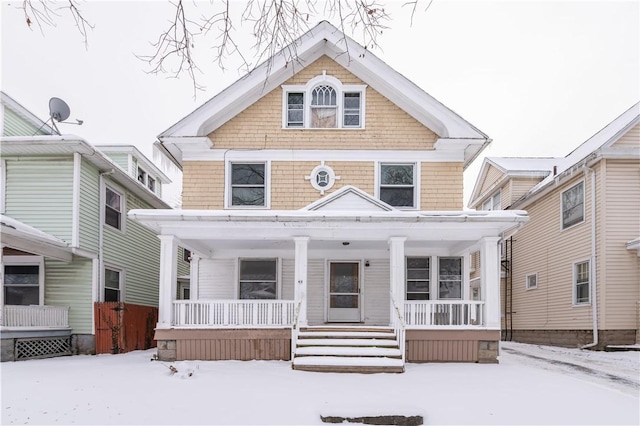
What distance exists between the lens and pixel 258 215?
1049cm

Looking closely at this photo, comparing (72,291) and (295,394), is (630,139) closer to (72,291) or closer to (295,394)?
(295,394)

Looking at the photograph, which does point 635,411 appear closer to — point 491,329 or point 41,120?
point 491,329

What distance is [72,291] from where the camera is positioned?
508 inches

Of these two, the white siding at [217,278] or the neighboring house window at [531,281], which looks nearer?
the white siding at [217,278]

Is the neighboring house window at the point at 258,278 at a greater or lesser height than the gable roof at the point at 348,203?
lesser

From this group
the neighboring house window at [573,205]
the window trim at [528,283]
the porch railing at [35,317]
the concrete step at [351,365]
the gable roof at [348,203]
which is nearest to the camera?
the concrete step at [351,365]

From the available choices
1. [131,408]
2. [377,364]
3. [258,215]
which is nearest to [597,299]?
[377,364]

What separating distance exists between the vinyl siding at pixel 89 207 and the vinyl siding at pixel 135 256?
603 millimetres

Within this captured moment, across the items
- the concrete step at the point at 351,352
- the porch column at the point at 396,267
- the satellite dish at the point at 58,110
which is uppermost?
the satellite dish at the point at 58,110

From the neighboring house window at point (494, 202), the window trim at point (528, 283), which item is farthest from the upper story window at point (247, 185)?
the neighboring house window at point (494, 202)

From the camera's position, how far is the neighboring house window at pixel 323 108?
13.6 metres

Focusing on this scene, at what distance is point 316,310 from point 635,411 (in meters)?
7.84

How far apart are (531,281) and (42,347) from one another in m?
15.6

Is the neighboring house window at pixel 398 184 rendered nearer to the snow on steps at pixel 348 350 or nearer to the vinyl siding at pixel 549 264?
the snow on steps at pixel 348 350
